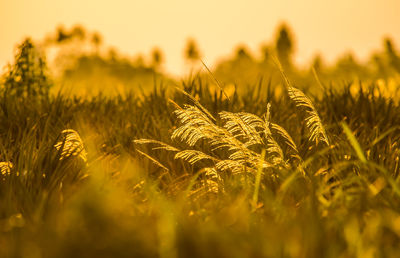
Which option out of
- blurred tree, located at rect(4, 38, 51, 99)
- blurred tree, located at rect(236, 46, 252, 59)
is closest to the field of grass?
blurred tree, located at rect(4, 38, 51, 99)

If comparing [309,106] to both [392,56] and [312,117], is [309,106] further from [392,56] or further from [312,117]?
[392,56]

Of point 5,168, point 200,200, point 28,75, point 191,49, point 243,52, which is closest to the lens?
point 200,200

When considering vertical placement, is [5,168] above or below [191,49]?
below

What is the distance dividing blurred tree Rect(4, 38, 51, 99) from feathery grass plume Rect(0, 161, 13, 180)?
7.61 feet

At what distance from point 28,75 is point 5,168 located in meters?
2.70

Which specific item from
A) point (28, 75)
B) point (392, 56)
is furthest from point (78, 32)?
point (28, 75)

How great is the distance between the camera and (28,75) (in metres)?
4.44

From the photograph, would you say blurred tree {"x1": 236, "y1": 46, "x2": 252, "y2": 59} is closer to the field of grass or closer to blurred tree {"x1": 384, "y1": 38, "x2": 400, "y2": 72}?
blurred tree {"x1": 384, "y1": 38, "x2": 400, "y2": 72}

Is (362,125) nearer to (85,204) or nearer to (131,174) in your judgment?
(131,174)

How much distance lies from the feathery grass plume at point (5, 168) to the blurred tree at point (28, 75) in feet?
7.61

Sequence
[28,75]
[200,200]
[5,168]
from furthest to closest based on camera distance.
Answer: [28,75] → [5,168] → [200,200]

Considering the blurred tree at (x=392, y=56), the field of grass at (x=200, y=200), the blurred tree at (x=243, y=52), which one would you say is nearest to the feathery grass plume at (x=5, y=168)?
the field of grass at (x=200, y=200)

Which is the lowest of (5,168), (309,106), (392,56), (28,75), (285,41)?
(5,168)

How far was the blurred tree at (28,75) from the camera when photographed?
434 cm
